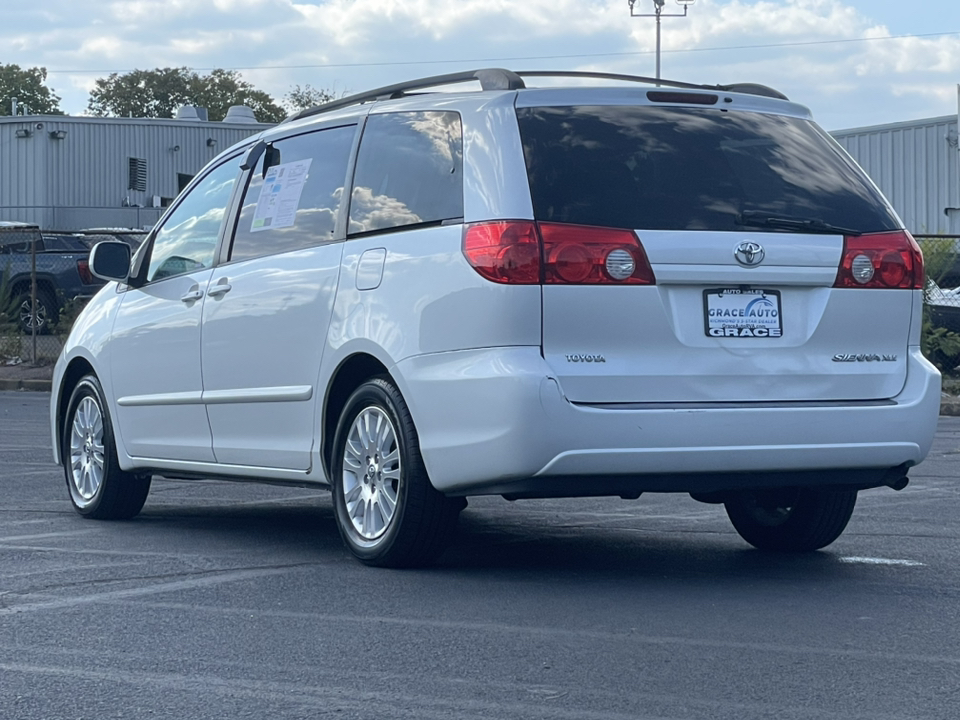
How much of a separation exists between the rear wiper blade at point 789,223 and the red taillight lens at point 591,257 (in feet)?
1.56

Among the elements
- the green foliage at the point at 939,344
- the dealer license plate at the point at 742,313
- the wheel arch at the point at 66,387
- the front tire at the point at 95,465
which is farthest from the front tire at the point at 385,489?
the green foliage at the point at 939,344

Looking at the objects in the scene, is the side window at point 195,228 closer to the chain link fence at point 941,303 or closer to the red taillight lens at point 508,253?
the red taillight lens at point 508,253

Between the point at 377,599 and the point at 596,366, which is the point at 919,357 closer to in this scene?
the point at 596,366

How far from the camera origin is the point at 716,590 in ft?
19.3

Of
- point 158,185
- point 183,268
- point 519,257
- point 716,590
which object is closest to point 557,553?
point 716,590

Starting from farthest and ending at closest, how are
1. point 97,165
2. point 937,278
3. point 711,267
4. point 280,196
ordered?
point 97,165 → point 937,278 → point 280,196 → point 711,267

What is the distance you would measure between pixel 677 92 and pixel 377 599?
220 cm

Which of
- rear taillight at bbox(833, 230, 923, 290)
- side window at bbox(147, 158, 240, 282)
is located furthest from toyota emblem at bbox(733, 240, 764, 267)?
side window at bbox(147, 158, 240, 282)

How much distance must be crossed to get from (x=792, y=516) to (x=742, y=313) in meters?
1.38

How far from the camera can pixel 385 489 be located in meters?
6.23

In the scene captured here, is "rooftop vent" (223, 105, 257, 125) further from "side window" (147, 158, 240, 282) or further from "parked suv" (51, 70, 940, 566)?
"parked suv" (51, 70, 940, 566)

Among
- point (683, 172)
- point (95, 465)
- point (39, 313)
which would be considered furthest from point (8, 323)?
point (683, 172)

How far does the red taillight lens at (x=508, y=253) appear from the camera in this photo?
5.66 m

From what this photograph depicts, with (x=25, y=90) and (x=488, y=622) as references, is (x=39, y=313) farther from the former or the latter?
(x=25, y=90)
